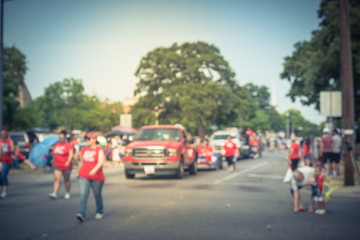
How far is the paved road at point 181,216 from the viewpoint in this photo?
786 cm

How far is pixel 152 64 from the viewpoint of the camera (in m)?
58.4

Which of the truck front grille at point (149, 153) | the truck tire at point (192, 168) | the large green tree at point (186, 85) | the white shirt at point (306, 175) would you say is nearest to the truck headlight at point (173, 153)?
the truck front grille at point (149, 153)

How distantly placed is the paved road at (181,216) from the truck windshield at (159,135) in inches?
179

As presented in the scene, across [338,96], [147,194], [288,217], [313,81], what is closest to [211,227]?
[288,217]

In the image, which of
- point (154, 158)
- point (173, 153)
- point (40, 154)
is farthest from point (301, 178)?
point (40, 154)

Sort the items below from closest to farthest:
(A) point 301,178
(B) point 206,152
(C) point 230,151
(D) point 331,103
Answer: (A) point 301,178
(D) point 331,103
(C) point 230,151
(B) point 206,152

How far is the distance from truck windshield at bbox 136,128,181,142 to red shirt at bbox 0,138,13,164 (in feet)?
23.8

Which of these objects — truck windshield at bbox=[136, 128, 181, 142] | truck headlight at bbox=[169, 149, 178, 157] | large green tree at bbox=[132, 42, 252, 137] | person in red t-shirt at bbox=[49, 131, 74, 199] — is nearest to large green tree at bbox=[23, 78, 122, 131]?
large green tree at bbox=[132, 42, 252, 137]

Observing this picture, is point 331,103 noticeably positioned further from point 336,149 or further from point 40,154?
point 40,154

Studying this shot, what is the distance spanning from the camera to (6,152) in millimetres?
12992

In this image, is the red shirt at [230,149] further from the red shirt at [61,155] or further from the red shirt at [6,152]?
the red shirt at [6,152]

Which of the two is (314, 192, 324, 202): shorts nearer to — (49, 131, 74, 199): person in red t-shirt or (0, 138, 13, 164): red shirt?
(49, 131, 74, 199): person in red t-shirt

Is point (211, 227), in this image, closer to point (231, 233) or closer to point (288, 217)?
point (231, 233)

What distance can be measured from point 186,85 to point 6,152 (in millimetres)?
41870
